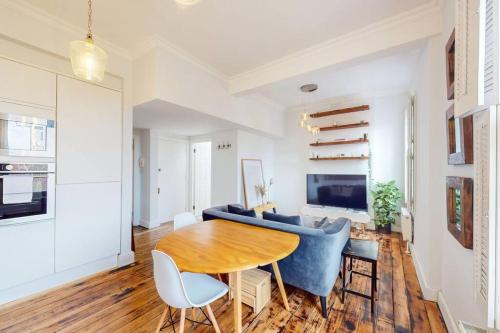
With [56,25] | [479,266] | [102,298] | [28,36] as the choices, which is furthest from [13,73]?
[479,266]

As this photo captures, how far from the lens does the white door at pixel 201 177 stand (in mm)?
5668

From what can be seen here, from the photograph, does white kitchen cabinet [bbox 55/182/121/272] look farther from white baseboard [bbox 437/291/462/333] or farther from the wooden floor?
white baseboard [bbox 437/291/462/333]

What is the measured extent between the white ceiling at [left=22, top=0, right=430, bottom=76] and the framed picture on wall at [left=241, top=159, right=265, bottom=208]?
245 centimetres

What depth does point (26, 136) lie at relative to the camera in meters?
2.12

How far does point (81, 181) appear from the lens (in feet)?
8.13

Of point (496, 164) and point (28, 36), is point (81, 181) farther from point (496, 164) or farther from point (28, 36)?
point (496, 164)

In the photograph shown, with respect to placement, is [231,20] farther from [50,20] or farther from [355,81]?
[355,81]

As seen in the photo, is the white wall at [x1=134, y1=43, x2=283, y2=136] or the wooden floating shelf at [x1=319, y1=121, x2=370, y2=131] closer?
the white wall at [x1=134, y1=43, x2=283, y2=136]

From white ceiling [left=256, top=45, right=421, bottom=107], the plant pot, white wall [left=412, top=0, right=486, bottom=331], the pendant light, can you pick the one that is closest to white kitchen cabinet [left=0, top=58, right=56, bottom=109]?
the pendant light

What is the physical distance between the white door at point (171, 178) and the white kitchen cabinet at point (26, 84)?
8.75 feet

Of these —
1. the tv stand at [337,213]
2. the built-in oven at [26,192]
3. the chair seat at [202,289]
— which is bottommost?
the tv stand at [337,213]

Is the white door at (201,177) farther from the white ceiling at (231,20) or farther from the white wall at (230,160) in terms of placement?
the white ceiling at (231,20)

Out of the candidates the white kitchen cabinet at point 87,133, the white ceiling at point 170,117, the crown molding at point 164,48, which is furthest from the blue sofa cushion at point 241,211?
the crown molding at point 164,48

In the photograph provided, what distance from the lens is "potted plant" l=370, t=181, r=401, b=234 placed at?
4020 mm
